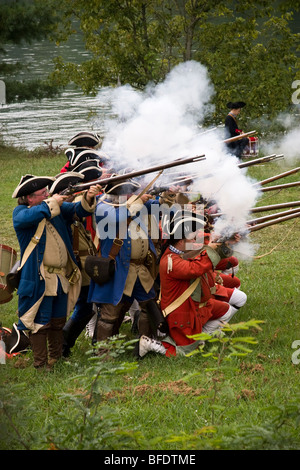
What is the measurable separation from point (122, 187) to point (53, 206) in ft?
2.26

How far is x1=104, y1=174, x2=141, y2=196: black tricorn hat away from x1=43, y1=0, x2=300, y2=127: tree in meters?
11.6

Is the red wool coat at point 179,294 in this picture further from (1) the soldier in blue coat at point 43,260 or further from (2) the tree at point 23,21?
(2) the tree at point 23,21

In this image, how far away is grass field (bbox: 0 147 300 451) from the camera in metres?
3.27

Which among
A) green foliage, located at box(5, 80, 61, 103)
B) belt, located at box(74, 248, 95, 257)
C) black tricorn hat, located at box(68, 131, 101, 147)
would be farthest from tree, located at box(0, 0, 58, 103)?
belt, located at box(74, 248, 95, 257)

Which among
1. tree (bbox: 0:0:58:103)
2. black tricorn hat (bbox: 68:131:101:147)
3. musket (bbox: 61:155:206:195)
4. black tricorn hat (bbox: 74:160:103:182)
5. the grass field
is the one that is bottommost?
the grass field

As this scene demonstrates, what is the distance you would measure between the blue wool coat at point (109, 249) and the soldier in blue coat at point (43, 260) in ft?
0.74

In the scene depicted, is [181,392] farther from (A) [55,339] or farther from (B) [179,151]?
(B) [179,151]

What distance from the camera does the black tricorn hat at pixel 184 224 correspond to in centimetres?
592

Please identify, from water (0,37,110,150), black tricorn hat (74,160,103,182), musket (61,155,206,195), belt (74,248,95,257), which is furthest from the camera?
water (0,37,110,150)

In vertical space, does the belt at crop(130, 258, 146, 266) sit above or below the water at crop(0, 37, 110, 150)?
below

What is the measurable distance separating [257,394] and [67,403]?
1.41 metres

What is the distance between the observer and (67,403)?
5148 millimetres

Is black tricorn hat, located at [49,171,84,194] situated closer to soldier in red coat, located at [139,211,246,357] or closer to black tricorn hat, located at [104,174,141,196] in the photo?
black tricorn hat, located at [104,174,141,196]
